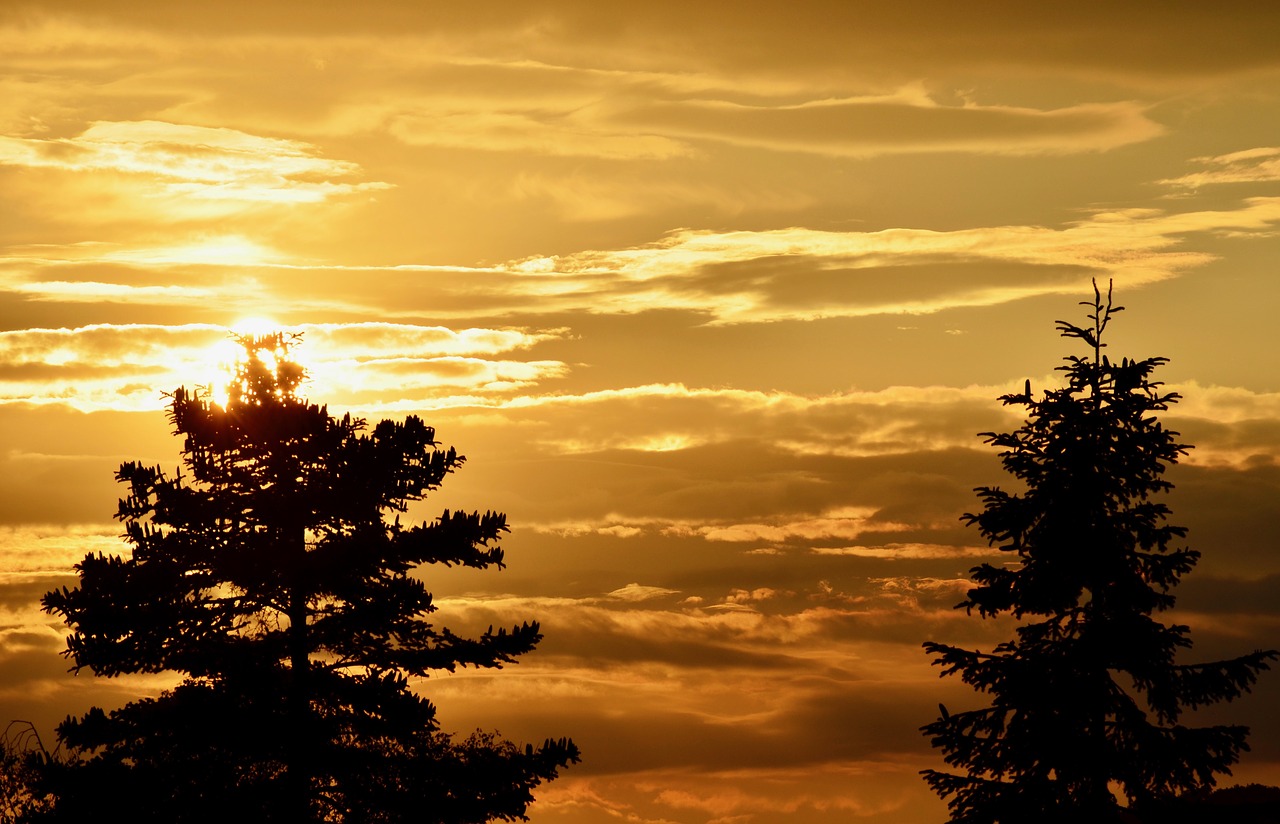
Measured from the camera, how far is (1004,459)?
2895 cm

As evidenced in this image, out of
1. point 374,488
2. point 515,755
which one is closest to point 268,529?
point 374,488

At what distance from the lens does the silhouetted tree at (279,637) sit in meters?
28.5

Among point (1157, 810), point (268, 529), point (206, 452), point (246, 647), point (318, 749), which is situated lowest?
point (1157, 810)

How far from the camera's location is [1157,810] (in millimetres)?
27391

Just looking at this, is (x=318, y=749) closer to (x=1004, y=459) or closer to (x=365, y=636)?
(x=365, y=636)

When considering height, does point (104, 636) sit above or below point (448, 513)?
below

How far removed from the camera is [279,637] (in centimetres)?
2947

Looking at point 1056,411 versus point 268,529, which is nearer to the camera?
point 1056,411

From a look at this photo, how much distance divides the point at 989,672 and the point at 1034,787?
2.41m

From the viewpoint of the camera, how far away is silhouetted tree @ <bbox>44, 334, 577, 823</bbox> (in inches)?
1123

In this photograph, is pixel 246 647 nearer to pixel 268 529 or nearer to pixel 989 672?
pixel 268 529

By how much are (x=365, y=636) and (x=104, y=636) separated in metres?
5.58

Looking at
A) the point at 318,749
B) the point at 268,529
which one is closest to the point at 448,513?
the point at 268,529

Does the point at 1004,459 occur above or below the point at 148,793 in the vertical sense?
above
